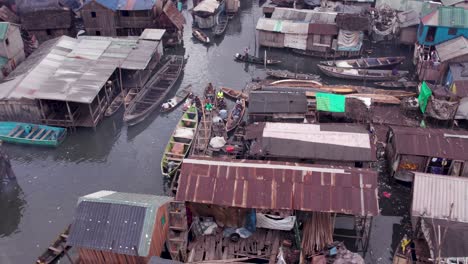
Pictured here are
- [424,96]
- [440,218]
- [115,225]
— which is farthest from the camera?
[424,96]

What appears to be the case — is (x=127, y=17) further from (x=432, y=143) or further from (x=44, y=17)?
(x=432, y=143)

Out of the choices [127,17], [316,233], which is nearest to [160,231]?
[316,233]

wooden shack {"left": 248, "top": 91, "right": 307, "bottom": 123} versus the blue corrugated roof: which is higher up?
the blue corrugated roof

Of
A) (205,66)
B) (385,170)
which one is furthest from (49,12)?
(385,170)

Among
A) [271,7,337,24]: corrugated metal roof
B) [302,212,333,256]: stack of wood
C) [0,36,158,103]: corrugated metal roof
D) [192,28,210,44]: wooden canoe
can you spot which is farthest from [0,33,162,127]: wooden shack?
Result: [302,212,333,256]: stack of wood

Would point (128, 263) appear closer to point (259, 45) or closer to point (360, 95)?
point (360, 95)

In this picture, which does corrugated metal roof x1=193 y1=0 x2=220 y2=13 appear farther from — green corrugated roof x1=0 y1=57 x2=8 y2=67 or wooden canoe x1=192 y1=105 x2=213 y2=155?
green corrugated roof x1=0 y1=57 x2=8 y2=67
